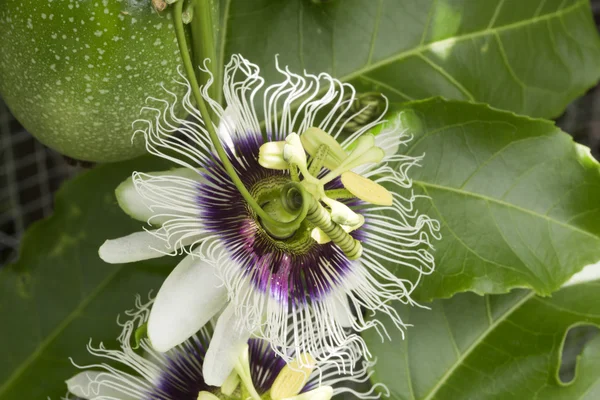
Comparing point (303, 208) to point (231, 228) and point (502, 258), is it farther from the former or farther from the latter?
point (502, 258)

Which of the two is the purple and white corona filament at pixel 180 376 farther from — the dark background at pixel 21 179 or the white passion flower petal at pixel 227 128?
the dark background at pixel 21 179

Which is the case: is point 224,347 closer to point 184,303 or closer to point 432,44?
point 184,303

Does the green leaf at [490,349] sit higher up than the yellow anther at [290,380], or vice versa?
the yellow anther at [290,380]

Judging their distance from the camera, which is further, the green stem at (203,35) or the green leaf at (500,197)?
the green leaf at (500,197)

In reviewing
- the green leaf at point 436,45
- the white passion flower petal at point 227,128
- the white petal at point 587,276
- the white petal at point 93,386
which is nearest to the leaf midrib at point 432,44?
the green leaf at point 436,45

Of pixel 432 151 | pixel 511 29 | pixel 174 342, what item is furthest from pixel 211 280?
pixel 511 29

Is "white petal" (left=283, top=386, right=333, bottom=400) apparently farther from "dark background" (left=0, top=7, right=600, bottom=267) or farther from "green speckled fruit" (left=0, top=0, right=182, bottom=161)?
"dark background" (left=0, top=7, right=600, bottom=267)
